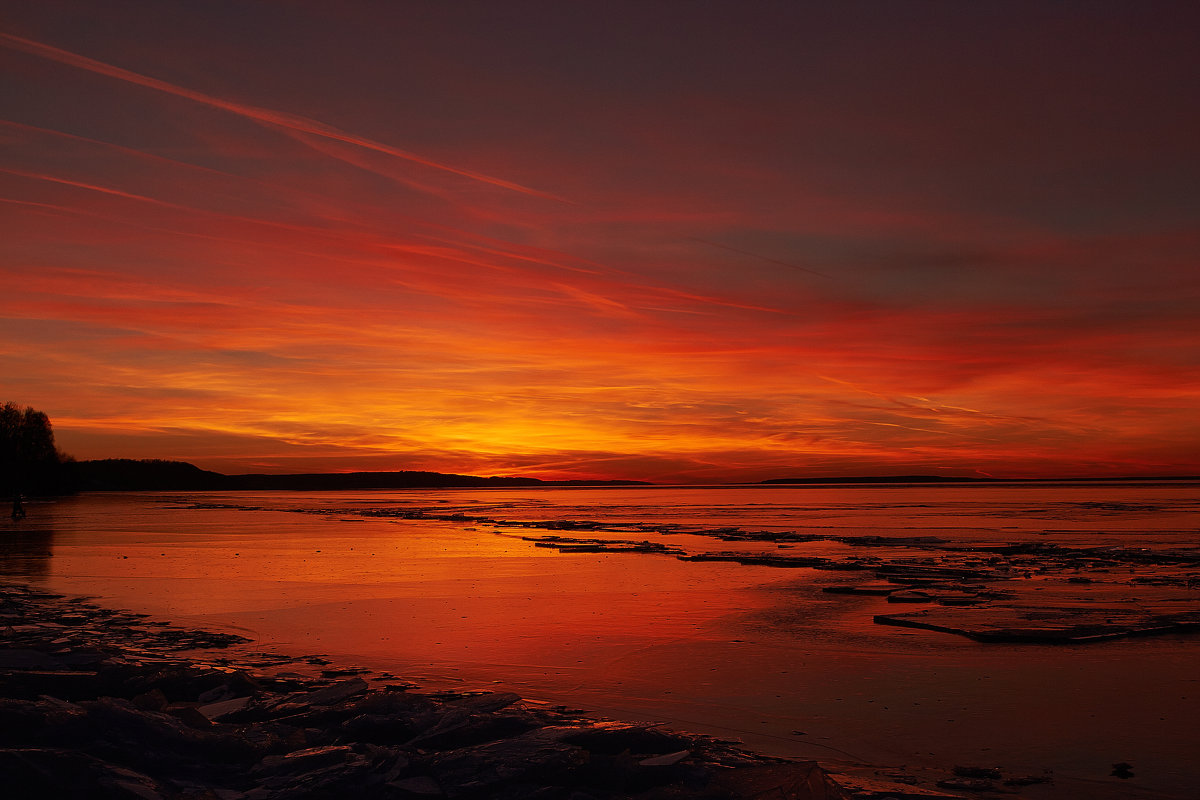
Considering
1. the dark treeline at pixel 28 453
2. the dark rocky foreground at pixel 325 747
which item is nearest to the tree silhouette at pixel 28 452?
the dark treeline at pixel 28 453

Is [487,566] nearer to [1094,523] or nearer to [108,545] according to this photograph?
[108,545]

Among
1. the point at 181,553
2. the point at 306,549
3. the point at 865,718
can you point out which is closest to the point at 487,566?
the point at 306,549

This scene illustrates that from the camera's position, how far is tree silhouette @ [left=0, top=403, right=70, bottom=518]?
317 feet

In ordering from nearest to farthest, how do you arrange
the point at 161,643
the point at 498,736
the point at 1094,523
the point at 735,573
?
the point at 498,736 < the point at 161,643 < the point at 735,573 < the point at 1094,523

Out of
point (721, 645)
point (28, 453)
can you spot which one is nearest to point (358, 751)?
point (721, 645)

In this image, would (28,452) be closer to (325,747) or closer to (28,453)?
(28,453)

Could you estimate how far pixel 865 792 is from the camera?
18.5 feet

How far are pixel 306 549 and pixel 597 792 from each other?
21870 millimetres

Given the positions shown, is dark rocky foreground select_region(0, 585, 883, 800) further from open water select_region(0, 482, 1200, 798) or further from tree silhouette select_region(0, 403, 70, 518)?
tree silhouette select_region(0, 403, 70, 518)

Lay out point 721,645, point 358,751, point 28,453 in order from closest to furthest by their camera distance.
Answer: point 358,751 → point 721,645 → point 28,453

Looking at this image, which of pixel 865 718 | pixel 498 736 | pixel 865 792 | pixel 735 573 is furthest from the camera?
pixel 735 573

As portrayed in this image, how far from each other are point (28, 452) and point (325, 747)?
117 m

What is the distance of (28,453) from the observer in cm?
10288

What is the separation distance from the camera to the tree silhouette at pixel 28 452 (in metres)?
96.6
